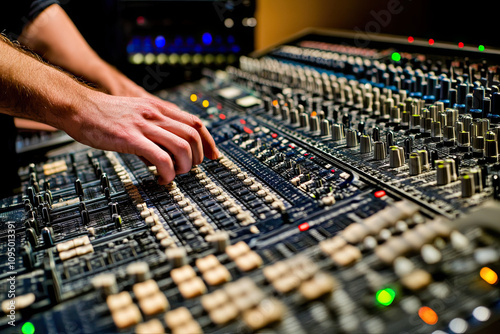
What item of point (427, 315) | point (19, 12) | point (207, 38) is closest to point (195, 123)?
point (427, 315)

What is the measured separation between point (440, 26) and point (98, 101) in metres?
1.55

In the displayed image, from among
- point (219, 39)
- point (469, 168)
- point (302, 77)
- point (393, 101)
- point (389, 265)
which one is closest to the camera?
point (389, 265)

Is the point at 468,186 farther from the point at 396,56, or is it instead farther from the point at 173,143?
the point at 396,56

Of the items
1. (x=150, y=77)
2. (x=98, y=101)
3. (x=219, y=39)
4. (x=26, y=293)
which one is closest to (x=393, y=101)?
(x=98, y=101)

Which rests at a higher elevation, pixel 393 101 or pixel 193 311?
pixel 393 101

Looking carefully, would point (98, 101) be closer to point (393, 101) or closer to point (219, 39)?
point (393, 101)

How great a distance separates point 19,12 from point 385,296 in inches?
80.1

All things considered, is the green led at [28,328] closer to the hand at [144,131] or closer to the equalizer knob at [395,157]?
the hand at [144,131]

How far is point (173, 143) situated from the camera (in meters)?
1.07

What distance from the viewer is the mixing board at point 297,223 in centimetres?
63

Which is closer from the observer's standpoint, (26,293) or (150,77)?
(26,293)

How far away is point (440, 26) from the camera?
6.37 ft

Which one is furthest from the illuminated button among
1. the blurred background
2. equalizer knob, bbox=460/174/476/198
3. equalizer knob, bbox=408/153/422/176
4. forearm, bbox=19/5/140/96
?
the blurred background

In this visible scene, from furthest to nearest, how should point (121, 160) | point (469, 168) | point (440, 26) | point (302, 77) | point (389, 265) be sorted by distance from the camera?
1. point (440, 26)
2. point (302, 77)
3. point (121, 160)
4. point (469, 168)
5. point (389, 265)
